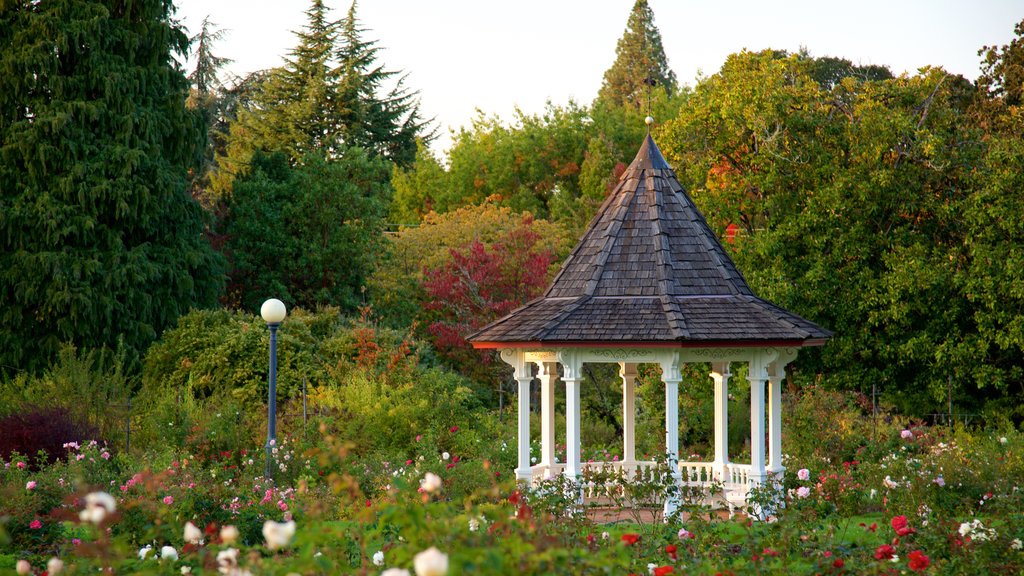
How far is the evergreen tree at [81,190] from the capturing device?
20906 mm

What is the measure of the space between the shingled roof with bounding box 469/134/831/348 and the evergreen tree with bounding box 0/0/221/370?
1079 cm

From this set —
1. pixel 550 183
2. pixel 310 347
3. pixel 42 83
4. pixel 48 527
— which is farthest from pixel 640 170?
pixel 550 183

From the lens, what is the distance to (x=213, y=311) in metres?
21.4

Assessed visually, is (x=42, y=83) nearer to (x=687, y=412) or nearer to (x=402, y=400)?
(x=402, y=400)

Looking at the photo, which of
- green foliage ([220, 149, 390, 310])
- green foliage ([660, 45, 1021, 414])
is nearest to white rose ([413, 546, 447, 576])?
green foliage ([660, 45, 1021, 414])

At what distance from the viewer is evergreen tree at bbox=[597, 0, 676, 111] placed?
47.7 m

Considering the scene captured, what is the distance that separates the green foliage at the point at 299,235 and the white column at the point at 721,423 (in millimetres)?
14672

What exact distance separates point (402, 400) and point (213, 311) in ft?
19.4

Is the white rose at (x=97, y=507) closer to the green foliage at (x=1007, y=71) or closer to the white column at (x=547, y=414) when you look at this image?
the white column at (x=547, y=414)

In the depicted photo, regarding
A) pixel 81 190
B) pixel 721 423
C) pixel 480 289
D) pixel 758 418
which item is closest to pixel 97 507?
pixel 758 418

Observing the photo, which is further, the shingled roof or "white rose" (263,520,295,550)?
the shingled roof

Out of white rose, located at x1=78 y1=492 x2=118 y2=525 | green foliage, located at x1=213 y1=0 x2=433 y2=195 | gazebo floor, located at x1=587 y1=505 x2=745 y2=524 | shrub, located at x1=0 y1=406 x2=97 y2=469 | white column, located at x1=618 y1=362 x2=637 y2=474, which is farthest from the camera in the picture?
green foliage, located at x1=213 y1=0 x2=433 y2=195

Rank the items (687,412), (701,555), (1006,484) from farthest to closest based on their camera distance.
Result: (687,412), (1006,484), (701,555)

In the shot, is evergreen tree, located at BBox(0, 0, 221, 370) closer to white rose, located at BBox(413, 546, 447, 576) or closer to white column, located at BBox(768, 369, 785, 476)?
white column, located at BBox(768, 369, 785, 476)
